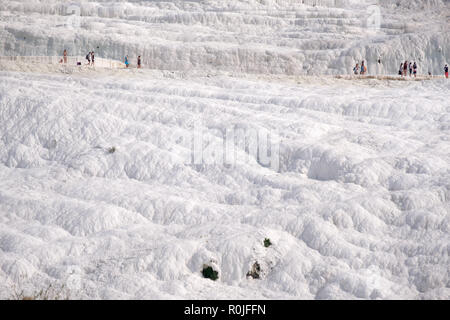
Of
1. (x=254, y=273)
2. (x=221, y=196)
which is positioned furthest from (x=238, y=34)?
(x=254, y=273)

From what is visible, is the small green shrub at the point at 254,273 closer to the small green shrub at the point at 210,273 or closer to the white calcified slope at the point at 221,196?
the white calcified slope at the point at 221,196

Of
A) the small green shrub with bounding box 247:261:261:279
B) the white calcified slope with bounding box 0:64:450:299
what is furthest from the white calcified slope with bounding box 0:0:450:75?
the small green shrub with bounding box 247:261:261:279

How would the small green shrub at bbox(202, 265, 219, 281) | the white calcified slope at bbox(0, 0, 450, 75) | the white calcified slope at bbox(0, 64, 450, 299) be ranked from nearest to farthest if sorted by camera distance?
the white calcified slope at bbox(0, 64, 450, 299) < the small green shrub at bbox(202, 265, 219, 281) < the white calcified slope at bbox(0, 0, 450, 75)

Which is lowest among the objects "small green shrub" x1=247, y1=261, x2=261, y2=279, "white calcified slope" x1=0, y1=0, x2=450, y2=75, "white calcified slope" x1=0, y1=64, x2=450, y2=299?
"small green shrub" x1=247, y1=261, x2=261, y2=279

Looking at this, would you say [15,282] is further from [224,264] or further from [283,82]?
[283,82]

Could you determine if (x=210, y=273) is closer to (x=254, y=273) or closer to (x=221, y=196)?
(x=254, y=273)

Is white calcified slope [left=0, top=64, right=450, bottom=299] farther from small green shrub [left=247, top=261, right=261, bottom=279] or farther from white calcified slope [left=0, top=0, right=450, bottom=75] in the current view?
white calcified slope [left=0, top=0, right=450, bottom=75]

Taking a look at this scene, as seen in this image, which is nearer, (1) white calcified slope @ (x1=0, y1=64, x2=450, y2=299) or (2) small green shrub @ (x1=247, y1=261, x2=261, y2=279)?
(1) white calcified slope @ (x1=0, y1=64, x2=450, y2=299)
